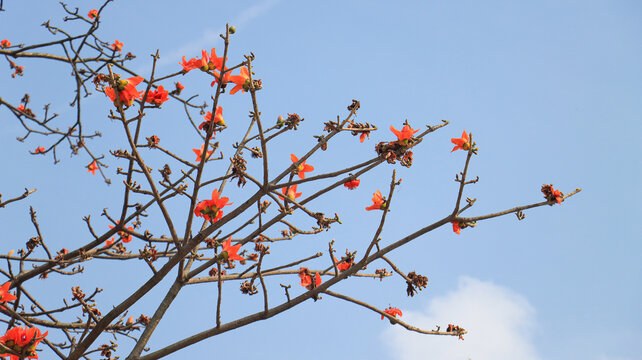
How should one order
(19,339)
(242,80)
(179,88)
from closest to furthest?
(19,339)
(242,80)
(179,88)

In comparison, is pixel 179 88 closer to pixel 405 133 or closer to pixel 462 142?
pixel 405 133

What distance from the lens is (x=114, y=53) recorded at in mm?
3672

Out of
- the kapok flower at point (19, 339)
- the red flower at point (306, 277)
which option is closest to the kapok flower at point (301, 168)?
the red flower at point (306, 277)

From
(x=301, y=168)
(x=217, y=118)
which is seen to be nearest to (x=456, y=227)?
(x=301, y=168)

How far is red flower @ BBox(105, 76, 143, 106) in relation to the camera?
350 centimetres

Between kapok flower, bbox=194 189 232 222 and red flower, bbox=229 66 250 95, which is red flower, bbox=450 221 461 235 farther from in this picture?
red flower, bbox=229 66 250 95

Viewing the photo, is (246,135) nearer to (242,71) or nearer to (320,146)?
(242,71)

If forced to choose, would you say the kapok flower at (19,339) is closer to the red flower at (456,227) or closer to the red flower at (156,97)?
the red flower at (156,97)

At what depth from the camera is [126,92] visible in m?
3.53

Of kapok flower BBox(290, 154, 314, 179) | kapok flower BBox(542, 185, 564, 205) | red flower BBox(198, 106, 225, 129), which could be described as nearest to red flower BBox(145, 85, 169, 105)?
red flower BBox(198, 106, 225, 129)

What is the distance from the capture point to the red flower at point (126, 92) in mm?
3502

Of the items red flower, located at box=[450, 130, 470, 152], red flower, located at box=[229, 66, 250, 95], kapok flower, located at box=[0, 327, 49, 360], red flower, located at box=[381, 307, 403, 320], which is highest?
red flower, located at box=[229, 66, 250, 95]

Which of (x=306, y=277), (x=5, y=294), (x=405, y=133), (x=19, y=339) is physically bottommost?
(x=19, y=339)

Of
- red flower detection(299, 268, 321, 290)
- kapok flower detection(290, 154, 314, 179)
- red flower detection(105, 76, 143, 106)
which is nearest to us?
red flower detection(105, 76, 143, 106)
